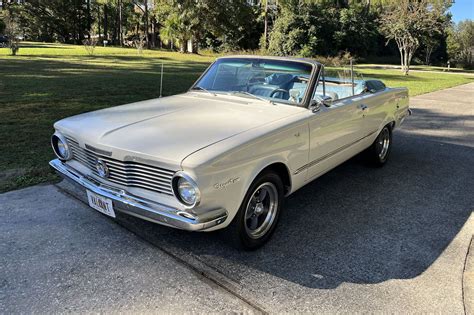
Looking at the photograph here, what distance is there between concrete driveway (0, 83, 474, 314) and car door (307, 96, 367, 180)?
498mm

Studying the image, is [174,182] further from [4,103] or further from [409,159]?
[4,103]

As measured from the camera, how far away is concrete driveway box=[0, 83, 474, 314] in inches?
107

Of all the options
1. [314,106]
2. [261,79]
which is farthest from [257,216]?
[261,79]

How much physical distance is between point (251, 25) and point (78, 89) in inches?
1389

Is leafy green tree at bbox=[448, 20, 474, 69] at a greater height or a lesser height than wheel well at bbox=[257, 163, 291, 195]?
greater

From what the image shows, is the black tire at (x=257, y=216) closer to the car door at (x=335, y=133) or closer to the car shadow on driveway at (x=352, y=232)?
the car shadow on driveway at (x=352, y=232)

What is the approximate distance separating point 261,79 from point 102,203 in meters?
2.10

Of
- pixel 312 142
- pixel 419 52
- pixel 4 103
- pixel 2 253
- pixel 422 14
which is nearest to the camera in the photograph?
pixel 2 253

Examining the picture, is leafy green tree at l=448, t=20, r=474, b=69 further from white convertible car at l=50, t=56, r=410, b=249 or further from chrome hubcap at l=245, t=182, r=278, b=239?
chrome hubcap at l=245, t=182, r=278, b=239

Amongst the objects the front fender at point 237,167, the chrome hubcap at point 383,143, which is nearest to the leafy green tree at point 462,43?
the chrome hubcap at point 383,143

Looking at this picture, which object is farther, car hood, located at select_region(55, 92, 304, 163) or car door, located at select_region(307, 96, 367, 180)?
car door, located at select_region(307, 96, 367, 180)

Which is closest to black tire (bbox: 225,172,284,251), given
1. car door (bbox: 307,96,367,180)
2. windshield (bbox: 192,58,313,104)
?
car door (bbox: 307,96,367,180)

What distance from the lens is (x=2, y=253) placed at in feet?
10.5

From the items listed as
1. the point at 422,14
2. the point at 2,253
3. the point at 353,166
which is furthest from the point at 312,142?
the point at 422,14
